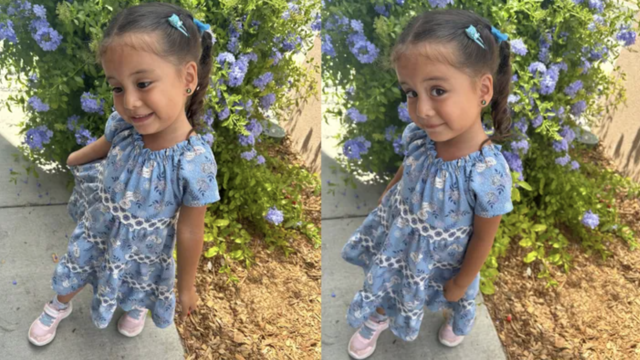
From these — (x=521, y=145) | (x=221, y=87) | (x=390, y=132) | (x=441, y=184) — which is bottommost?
(x=390, y=132)

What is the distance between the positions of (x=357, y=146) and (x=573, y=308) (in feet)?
4.02

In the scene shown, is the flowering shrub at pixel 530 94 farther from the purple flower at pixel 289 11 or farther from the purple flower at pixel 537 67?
the purple flower at pixel 289 11

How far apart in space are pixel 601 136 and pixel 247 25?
2.28 meters

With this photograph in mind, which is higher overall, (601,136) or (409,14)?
(409,14)

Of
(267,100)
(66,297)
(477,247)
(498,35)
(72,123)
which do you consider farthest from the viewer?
(267,100)

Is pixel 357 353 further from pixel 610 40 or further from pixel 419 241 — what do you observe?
pixel 610 40

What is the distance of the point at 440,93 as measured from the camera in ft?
4.87

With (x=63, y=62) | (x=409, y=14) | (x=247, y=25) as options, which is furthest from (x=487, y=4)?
(x=63, y=62)

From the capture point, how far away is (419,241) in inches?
70.4

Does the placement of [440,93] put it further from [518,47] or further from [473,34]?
[518,47]

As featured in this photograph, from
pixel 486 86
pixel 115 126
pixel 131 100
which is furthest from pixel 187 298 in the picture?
pixel 486 86

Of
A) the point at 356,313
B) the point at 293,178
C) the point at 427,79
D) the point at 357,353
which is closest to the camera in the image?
the point at 427,79

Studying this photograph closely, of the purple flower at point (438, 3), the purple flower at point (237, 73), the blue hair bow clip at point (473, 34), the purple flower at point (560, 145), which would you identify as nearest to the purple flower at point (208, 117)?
the purple flower at point (237, 73)

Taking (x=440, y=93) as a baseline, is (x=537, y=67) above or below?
below
